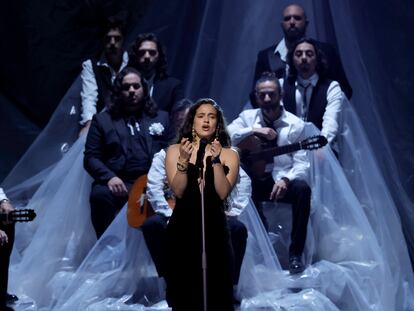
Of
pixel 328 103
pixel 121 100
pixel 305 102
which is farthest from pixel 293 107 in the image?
pixel 121 100

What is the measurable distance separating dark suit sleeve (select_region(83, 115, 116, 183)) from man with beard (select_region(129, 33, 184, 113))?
0.41 m

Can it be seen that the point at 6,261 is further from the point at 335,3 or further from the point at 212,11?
the point at 335,3

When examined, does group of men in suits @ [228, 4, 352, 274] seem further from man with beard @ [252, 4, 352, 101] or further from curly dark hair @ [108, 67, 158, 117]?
curly dark hair @ [108, 67, 158, 117]

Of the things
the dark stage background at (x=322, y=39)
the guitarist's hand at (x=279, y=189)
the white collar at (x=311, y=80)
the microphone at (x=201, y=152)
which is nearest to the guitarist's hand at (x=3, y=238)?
the microphone at (x=201, y=152)

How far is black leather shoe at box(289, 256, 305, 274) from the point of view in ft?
15.2

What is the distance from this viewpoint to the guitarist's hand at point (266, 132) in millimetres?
4816

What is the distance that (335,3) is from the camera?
514 cm

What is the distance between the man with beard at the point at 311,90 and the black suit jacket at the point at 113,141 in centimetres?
66

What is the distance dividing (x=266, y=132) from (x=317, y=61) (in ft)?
1.72

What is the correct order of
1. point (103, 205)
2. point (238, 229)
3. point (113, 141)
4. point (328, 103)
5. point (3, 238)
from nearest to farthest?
point (3, 238) < point (238, 229) < point (103, 205) < point (113, 141) < point (328, 103)

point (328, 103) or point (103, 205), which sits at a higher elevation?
point (328, 103)

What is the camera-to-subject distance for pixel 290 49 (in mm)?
5156

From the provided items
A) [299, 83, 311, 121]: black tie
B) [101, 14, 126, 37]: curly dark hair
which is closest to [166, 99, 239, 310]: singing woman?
[299, 83, 311, 121]: black tie

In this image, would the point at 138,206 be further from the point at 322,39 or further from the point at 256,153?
the point at 322,39
